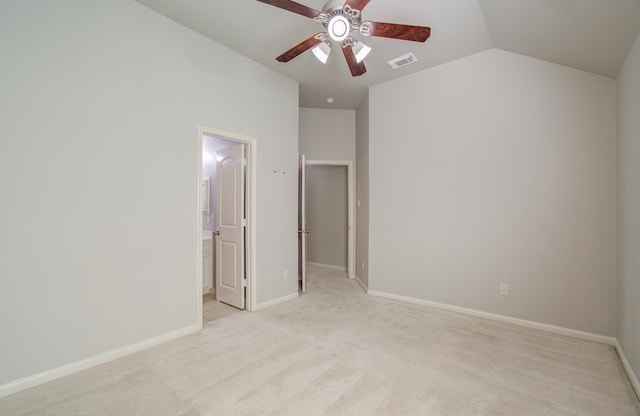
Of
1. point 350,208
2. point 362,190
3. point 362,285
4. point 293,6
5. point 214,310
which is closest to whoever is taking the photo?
point 293,6

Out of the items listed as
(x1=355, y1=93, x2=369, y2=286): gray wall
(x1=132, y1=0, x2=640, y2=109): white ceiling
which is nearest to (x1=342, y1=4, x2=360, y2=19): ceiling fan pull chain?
(x1=132, y1=0, x2=640, y2=109): white ceiling

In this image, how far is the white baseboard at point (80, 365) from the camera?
1.88 m

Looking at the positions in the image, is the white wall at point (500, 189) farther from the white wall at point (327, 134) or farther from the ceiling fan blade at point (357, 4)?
the ceiling fan blade at point (357, 4)

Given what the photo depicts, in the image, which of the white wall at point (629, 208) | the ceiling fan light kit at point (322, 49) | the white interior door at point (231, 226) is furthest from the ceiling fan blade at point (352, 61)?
the white wall at point (629, 208)

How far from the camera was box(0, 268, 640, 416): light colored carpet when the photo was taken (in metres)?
1.76

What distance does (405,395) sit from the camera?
1.86 m

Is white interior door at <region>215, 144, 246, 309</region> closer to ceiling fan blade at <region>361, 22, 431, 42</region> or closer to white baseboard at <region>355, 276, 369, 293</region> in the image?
white baseboard at <region>355, 276, 369, 293</region>

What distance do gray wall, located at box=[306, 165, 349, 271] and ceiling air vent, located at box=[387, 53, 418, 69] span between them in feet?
7.90

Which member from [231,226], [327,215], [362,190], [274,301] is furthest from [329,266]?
[231,226]

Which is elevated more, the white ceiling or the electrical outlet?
the white ceiling

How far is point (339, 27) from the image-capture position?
2006 millimetres

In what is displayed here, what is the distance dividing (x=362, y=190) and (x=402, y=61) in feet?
6.28

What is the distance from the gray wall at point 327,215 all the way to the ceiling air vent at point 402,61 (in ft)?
7.90

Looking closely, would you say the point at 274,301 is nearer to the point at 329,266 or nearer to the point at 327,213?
the point at 329,266
